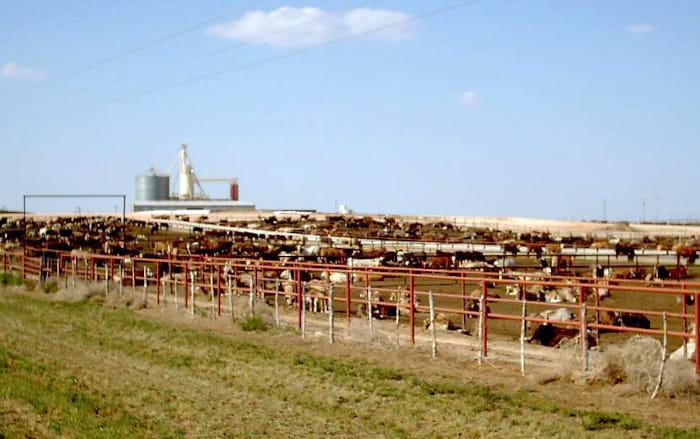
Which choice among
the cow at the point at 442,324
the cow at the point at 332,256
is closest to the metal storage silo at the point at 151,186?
the cow at the point at 332,256

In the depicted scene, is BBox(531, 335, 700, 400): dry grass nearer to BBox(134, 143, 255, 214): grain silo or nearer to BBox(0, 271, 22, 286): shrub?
BBox(0, 271, 22, 286): shrub

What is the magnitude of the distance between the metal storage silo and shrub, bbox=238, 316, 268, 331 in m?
91.3

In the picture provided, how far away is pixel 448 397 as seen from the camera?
46.3 ft

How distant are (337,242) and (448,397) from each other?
5269 centimetres

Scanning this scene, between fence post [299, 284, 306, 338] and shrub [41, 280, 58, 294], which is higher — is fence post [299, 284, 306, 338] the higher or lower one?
the higher one

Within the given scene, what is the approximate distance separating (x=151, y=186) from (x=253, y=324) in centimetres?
9193

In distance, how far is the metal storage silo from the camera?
11256 centimetres

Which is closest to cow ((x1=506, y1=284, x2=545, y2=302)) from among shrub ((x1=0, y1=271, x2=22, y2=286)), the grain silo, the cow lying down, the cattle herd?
the cattle herd

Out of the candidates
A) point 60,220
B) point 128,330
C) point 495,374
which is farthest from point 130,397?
point 60,220

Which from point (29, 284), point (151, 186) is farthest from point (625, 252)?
point (151, 186)

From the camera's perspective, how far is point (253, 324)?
2323 centimetres

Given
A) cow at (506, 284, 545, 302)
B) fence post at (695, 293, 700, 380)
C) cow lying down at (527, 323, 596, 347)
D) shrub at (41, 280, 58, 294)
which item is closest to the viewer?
fence post at (695, 293, 700, 380)

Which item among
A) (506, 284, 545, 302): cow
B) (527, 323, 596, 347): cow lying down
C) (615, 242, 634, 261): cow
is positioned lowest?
(506, 284, 545, 302): cow

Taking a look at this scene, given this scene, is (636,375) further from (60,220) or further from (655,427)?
(60,220)
